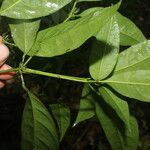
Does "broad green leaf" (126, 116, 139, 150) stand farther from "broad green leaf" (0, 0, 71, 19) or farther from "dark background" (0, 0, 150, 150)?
"dark background" (0, 0, 150, 150)

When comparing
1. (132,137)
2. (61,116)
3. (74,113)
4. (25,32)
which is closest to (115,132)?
(132,137)

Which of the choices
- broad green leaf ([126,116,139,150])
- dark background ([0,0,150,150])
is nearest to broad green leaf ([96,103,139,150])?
broad green leaf ([126,116,139,150])

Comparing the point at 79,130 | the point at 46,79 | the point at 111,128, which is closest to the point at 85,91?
the point at 111,128

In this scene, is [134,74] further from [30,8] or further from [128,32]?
[30,8]

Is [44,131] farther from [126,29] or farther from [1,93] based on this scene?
[1,93]

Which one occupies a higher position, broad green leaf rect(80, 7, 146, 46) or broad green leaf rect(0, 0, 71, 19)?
broad green leaf rect(0, 0, 71, 19)

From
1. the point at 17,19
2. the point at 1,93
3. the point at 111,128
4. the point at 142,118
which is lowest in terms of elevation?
the point at 142,118

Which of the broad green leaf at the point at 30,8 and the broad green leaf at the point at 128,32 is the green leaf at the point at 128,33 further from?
the broad green leaf at the point at 30,8
